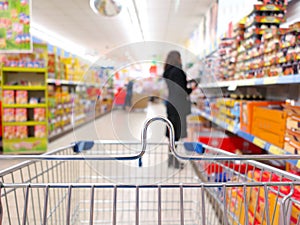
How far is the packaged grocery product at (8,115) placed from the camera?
379cm

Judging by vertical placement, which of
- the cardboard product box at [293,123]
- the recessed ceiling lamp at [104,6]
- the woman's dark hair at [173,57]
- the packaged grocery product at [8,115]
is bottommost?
the packaged grocery product at [8,115]

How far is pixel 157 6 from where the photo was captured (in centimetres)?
571

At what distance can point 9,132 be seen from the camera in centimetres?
378

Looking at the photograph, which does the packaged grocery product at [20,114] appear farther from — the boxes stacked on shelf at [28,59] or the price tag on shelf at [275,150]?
the price tag on shelf at [275,150]

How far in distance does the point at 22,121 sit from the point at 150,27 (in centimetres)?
537

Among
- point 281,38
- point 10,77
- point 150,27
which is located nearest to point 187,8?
point 150,27

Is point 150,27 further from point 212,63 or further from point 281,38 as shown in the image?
point 281,38

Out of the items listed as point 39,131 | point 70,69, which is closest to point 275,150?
point 39,131

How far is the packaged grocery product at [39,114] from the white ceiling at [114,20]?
60.1 inches

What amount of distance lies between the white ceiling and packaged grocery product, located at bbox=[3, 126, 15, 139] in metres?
1.79

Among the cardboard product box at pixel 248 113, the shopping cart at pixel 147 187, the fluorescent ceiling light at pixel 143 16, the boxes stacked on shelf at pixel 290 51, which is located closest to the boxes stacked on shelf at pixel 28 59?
the fluorescent ceiling light at pixel 143 16

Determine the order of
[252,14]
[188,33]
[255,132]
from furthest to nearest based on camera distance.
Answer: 1. [188,33]
2. [252,14]
3. [255,132]

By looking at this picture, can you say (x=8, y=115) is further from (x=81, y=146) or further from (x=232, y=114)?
(x=81, y=146)

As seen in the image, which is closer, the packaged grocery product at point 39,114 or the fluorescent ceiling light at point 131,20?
the packaged grocery product at point 39,114
